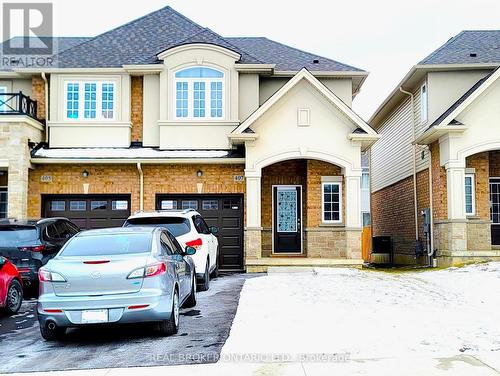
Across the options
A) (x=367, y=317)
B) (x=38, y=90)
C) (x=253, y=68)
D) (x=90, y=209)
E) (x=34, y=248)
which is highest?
(x=253, y=68)

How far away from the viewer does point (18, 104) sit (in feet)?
64.2

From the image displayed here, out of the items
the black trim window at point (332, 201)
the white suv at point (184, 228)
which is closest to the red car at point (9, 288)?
the white suv at point (184, 228)

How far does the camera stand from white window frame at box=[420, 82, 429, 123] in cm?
2053

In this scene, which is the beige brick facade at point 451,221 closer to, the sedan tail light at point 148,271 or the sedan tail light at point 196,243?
the sedan tail light at point 196,243

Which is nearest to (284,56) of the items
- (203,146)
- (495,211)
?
(203,146)

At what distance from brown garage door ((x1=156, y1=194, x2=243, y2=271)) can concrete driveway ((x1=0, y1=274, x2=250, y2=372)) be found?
837 cm

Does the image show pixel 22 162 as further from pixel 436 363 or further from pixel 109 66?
pixel 436 363

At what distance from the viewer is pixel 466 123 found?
1816 cm

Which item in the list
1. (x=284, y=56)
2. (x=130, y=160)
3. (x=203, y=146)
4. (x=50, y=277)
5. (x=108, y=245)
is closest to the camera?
(x=50, y=277)

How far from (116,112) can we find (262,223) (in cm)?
593

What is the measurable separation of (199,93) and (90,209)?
5.07m

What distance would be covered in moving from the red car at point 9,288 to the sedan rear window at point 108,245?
2.45 metres

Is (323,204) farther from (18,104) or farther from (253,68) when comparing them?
(18,104)

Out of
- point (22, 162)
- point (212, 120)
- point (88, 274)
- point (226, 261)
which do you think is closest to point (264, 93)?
point (212, 120)
